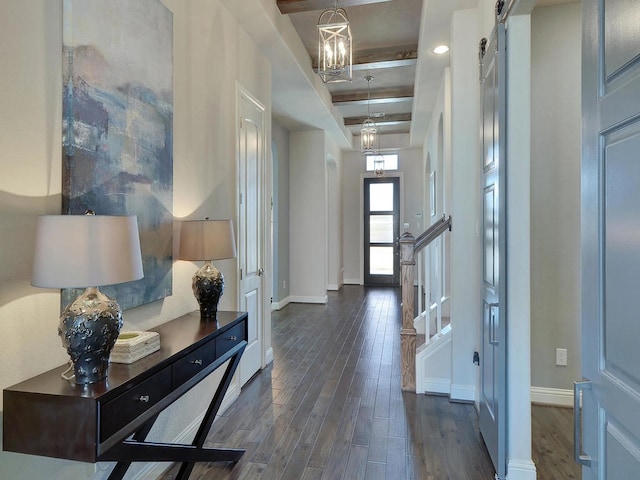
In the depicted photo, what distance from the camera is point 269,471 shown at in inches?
87.1

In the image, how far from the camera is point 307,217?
6.98 metres

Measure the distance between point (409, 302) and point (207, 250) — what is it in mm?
1829

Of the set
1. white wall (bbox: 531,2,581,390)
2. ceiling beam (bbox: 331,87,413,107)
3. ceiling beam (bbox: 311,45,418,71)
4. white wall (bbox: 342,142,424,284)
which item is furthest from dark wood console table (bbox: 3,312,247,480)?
white wall (bbox: 342,142,424,284)

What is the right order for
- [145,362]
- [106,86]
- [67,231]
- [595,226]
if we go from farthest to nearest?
[106,86] < [145,362] < [67,231] < [595,226]

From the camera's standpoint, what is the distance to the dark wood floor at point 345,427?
2.22 meters

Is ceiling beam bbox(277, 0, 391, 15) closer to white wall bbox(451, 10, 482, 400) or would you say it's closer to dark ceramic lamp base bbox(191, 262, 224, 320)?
white wall bbox(451, 10, 482, 400)

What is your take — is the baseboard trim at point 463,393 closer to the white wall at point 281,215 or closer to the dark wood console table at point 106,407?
the dark wood console table at point 106,407

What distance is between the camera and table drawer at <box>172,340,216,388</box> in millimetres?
1655

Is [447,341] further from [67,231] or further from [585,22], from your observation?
[67,231]

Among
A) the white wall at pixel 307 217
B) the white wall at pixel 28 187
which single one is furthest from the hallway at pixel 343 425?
the white wall at pixel 307 217

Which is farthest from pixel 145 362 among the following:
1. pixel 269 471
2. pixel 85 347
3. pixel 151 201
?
pixel 269 471

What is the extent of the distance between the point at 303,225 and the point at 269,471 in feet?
16.6

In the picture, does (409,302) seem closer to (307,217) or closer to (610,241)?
(610,241)

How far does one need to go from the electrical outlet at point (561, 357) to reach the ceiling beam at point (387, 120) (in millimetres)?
5819
